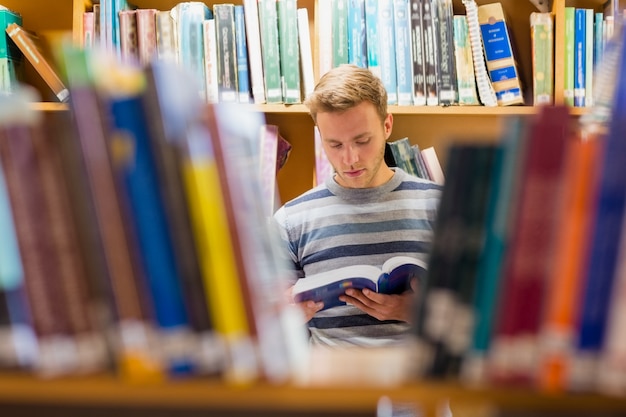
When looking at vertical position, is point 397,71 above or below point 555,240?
above

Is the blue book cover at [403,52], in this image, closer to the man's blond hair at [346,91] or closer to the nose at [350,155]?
the man's blond hair at [346,91]

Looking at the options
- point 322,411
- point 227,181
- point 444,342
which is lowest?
point 322,411

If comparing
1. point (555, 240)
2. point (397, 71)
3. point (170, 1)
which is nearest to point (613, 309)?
point (555, 240)

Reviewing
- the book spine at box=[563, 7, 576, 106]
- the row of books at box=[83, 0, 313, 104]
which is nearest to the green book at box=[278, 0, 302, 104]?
the row of books at box=[83, 0, 313, 104]

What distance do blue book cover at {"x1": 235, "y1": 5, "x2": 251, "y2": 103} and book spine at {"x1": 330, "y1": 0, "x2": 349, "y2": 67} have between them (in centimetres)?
29

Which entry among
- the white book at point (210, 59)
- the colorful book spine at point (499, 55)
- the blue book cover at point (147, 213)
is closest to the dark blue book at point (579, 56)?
the colorful book spine at point (499, 55)

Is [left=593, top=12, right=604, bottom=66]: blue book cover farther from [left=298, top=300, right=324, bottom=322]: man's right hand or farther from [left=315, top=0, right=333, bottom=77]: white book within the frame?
[left=298, top=300, right=324, bottom=322]: man's right hand

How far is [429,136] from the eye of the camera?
2.29 metres

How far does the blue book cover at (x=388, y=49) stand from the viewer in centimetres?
202

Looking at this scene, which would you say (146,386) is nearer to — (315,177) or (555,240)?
(555,240)

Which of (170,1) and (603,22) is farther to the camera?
(170,1)

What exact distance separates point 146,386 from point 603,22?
198 cm

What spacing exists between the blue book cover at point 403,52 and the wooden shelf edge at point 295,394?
1.55m

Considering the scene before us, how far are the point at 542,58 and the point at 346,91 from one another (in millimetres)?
717
